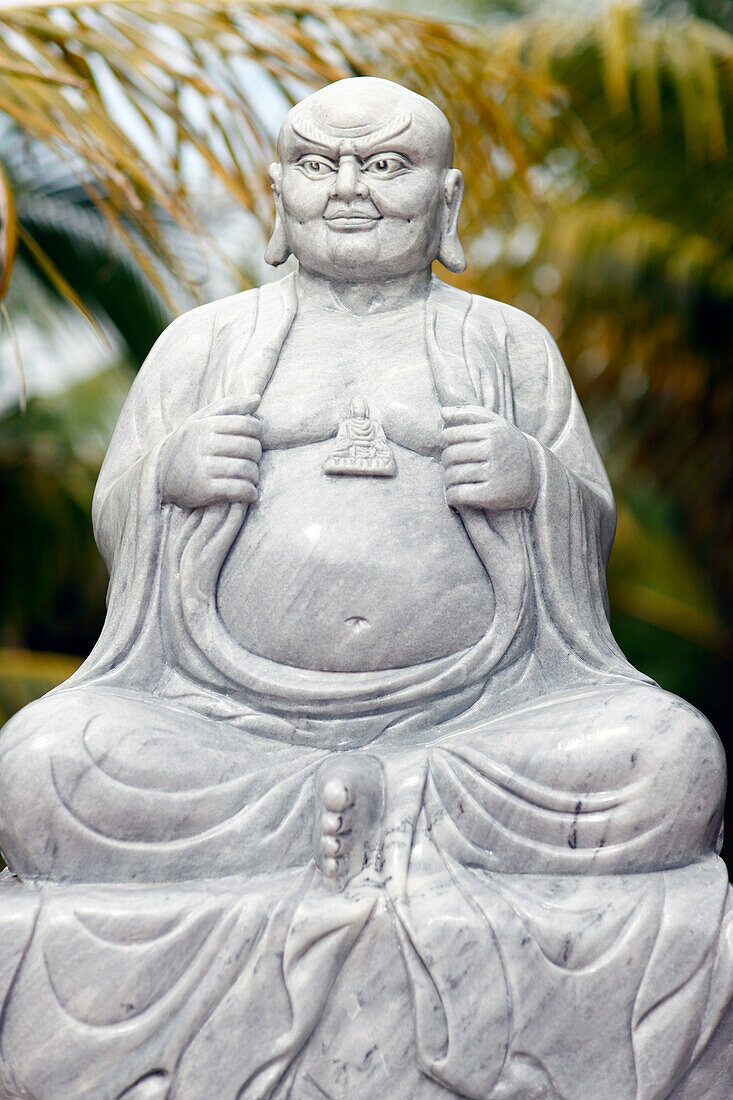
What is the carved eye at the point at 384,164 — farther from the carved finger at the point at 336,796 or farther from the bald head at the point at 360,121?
the carved finger at the point at 336,796

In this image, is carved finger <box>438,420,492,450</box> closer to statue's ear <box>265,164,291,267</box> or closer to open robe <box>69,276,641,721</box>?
open robe <box>69,276,641,721</box>

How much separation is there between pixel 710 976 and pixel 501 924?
1.66 ft

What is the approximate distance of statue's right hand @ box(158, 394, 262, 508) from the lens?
11.6ft

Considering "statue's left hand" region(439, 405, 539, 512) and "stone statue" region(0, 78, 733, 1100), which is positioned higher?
"statue's left hand" region(439, 405, 539, 512)

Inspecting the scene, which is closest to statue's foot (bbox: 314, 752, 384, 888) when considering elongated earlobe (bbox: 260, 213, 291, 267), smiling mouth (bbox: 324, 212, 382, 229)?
smiling mouth (bbox: 324, 212, 382, 229)

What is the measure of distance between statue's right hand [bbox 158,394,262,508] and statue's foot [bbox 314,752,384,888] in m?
0.85

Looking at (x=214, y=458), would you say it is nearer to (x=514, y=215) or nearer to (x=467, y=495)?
(x=467, y=495)

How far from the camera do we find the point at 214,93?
17.4 feet

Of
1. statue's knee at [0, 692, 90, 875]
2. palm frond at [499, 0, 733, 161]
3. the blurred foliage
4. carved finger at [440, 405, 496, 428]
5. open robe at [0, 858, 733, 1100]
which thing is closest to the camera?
open robe at [0, 858, 733, 1100]

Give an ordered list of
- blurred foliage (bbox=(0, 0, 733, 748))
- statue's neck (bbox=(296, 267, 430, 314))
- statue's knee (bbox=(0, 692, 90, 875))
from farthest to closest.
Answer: blurred foliage (bbox=(0, 0, 733, 748))
statue's neck (bbox=(296, 267, 430, 314))
statue's knee (bbox=(0, 692, 90, 875))

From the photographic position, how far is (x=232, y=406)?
365 centimetres

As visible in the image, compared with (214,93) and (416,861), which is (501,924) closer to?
(416,861)

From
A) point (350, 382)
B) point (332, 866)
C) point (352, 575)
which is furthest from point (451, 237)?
point (332, 866)

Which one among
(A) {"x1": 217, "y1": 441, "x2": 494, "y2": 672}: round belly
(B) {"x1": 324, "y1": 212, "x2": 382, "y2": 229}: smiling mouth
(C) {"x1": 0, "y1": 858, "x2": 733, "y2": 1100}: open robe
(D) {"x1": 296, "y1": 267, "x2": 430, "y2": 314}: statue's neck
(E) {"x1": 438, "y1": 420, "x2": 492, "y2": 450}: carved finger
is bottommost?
(C) {"x1": 0, "y1": 858, "x2": 733, "y2": 1100}: open robe
